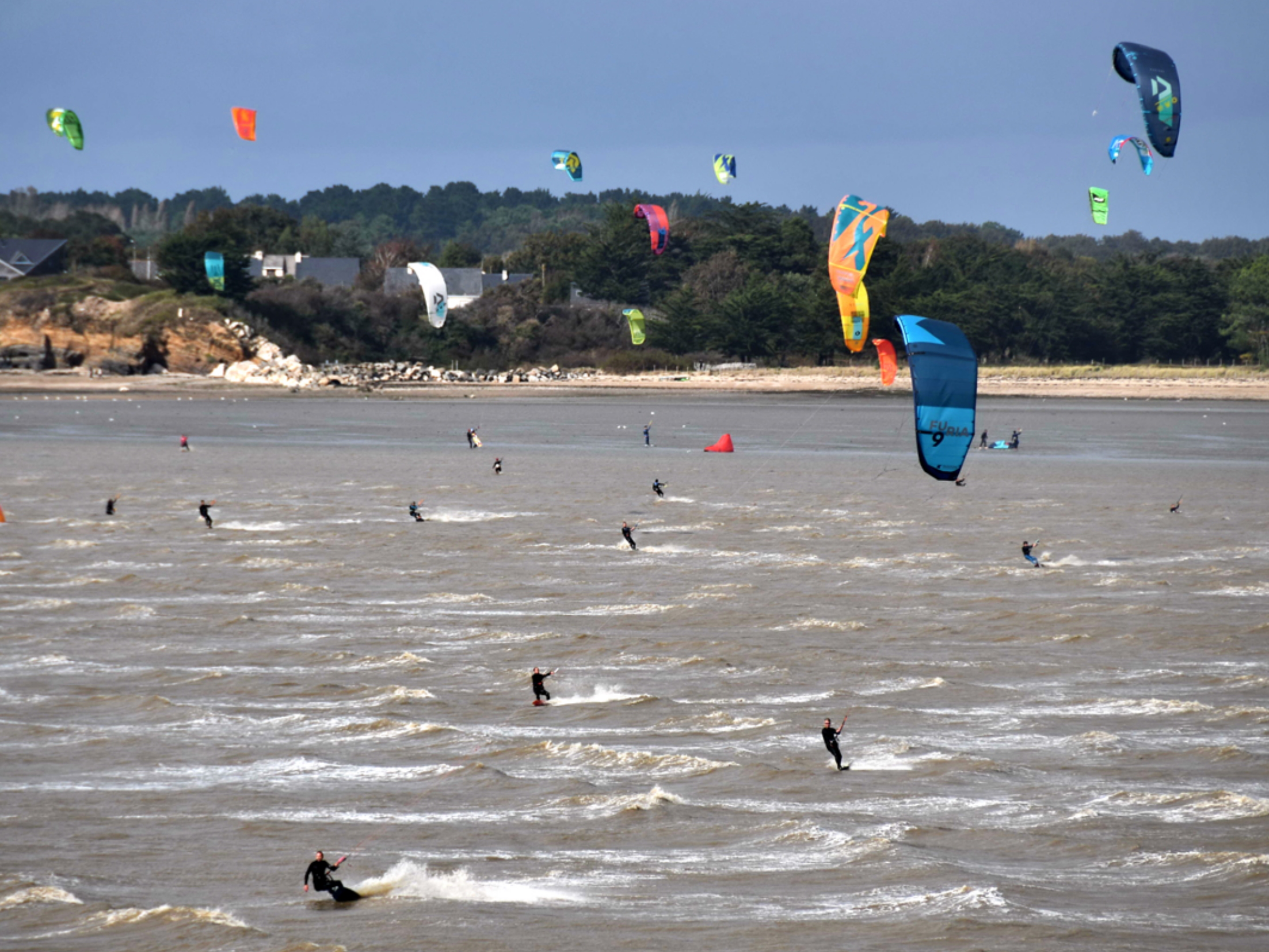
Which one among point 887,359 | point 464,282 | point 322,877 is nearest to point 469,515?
point 322,877

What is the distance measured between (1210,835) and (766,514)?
17.7 m

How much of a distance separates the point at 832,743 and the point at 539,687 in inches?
121

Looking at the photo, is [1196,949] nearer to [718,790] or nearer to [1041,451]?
[718,790]

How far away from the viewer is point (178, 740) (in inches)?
478

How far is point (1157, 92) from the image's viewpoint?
1176 inches

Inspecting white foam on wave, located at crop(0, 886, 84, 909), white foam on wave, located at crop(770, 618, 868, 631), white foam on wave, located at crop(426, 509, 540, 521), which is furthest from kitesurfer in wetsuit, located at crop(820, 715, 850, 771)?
white foam on wave, located at crop(426, 509, 540, 521)

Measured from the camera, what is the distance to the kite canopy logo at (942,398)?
1881 cm

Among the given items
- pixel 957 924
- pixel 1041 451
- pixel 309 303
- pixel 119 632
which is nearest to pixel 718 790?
pixel 957 924

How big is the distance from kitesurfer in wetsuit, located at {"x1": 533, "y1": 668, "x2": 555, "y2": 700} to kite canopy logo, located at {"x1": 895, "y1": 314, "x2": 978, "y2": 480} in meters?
7.11

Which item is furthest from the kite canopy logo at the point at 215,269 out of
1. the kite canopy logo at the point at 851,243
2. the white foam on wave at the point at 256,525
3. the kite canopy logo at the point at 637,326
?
the white foam on wave at the point at 256,525

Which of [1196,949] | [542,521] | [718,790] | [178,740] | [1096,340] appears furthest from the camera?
[1096,340]

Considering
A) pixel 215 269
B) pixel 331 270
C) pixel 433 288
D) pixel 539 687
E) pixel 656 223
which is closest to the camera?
pixel 539 687

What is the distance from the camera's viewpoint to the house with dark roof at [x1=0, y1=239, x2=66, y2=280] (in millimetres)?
95688

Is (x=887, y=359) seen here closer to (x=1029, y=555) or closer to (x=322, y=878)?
(x=1029, y=555)
